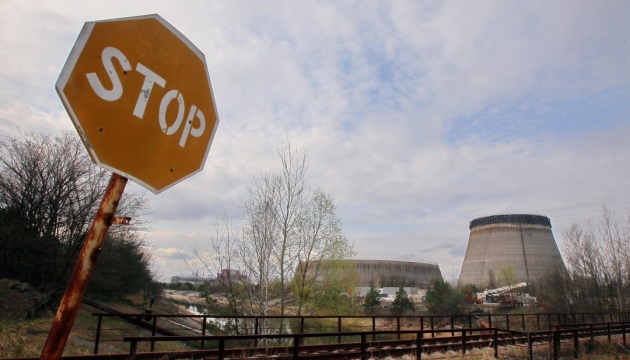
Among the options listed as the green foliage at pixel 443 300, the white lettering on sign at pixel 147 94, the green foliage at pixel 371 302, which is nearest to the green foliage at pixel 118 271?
the white lettering on sign at pixel 147 94

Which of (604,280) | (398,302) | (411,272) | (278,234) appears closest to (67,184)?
(278,234)

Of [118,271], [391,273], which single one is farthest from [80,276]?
[391,273]

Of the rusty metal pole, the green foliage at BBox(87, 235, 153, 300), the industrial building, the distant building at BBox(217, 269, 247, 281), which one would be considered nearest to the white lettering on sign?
the rusty metal pole

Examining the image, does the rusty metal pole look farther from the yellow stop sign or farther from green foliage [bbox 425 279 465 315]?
green foliage [bbox 425 279 465 315]

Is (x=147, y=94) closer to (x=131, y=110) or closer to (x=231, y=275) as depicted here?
(x=131, y=110)

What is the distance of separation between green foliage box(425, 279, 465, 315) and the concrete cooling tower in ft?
48.1

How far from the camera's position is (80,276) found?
1.49 m

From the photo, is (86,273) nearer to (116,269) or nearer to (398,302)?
(116,269)

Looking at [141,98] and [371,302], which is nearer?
[141,98]

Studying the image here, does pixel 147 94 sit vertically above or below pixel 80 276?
above

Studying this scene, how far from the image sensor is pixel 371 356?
9.52 m

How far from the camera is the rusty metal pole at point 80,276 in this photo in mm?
1422

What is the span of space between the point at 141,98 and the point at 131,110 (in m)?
0.07

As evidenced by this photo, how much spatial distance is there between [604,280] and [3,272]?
51.4 m
